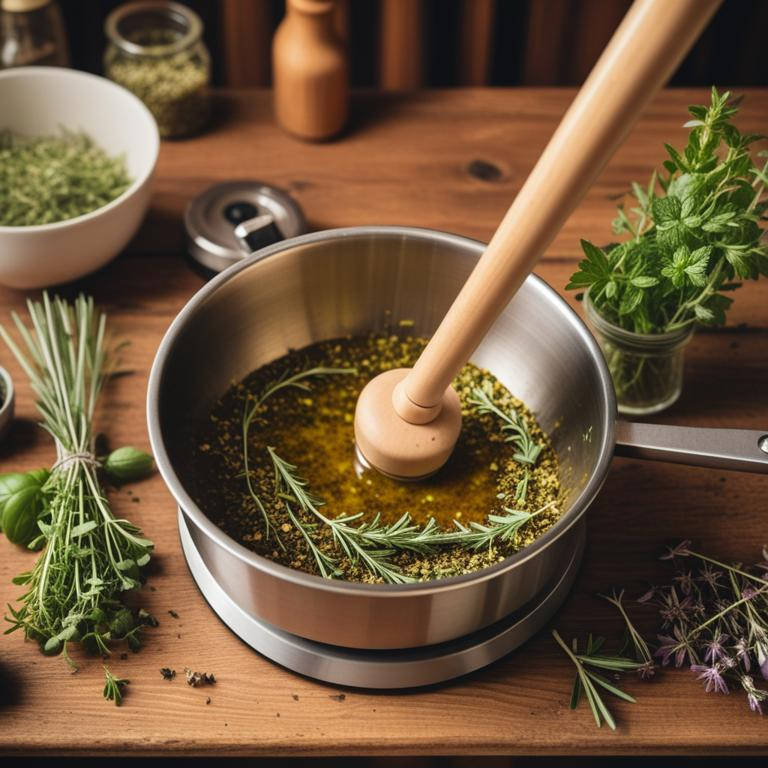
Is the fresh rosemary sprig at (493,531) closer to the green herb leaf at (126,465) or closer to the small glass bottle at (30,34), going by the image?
the green herb leaf at (126,465)

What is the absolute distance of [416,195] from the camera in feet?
3.78

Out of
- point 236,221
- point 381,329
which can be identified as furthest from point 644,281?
point 236,221

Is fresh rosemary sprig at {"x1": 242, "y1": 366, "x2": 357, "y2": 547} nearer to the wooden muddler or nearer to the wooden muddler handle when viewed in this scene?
the wooden muddler

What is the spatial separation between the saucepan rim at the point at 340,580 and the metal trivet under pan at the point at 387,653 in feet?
0.32

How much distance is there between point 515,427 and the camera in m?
0.86

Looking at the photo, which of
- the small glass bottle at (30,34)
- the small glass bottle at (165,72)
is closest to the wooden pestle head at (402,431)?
A: the small glass bottle at (165,72)

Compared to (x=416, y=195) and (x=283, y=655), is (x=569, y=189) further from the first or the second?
(x=416, y=195)

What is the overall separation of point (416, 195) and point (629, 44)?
0.65m

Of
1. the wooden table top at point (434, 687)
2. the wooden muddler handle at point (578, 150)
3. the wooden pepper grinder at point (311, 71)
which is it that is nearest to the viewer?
the wooden muddler handle at point (578, 150)

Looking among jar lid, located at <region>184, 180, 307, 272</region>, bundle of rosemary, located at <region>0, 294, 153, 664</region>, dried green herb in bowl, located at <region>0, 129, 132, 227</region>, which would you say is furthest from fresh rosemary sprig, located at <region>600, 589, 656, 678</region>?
dried green herb in bowl, located at <region>0, 129, 132, 227</region>

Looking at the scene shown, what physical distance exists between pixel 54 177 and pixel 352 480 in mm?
488

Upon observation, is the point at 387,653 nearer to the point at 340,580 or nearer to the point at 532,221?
the point at 340,580

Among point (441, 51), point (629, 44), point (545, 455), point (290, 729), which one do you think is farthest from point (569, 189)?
point (441, 51)

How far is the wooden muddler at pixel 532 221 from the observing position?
506 mm
